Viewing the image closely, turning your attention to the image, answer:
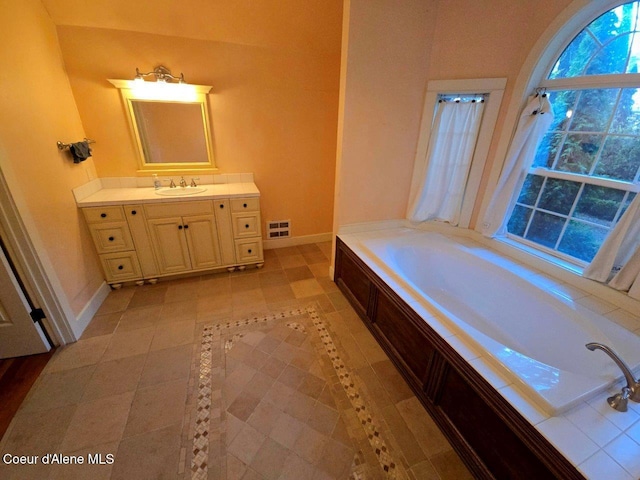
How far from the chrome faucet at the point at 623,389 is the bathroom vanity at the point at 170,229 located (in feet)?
8.15

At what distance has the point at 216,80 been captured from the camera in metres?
2.51

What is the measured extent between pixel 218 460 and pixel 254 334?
32.2 inches

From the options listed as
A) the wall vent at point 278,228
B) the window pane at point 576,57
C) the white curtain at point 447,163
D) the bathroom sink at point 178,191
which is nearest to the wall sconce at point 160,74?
the bathroom sink at point 178,191

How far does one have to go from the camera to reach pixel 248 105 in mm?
2682

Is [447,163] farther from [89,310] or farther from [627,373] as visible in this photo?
[89,310]

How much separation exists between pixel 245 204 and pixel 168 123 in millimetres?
1055

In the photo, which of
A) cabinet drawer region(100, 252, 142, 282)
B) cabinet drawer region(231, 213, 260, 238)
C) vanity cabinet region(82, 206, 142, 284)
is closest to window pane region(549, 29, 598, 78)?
cabinet drawer region(231, 213, 260, 238)

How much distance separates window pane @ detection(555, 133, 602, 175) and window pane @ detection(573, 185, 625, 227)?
142 millimetres

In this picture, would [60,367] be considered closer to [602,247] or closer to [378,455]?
[378,455]

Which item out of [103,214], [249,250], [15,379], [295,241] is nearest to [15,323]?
[15,379]

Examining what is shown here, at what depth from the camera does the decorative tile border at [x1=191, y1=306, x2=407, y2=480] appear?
1207mm

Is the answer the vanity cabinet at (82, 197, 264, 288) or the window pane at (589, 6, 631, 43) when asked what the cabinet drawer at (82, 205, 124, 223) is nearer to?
the vanity cabinet at (82, 197, 264, 288)

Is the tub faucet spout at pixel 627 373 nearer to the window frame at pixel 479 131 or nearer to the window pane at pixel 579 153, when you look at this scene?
the window pane at pixel 579 153

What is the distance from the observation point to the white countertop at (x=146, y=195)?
2.17 m
